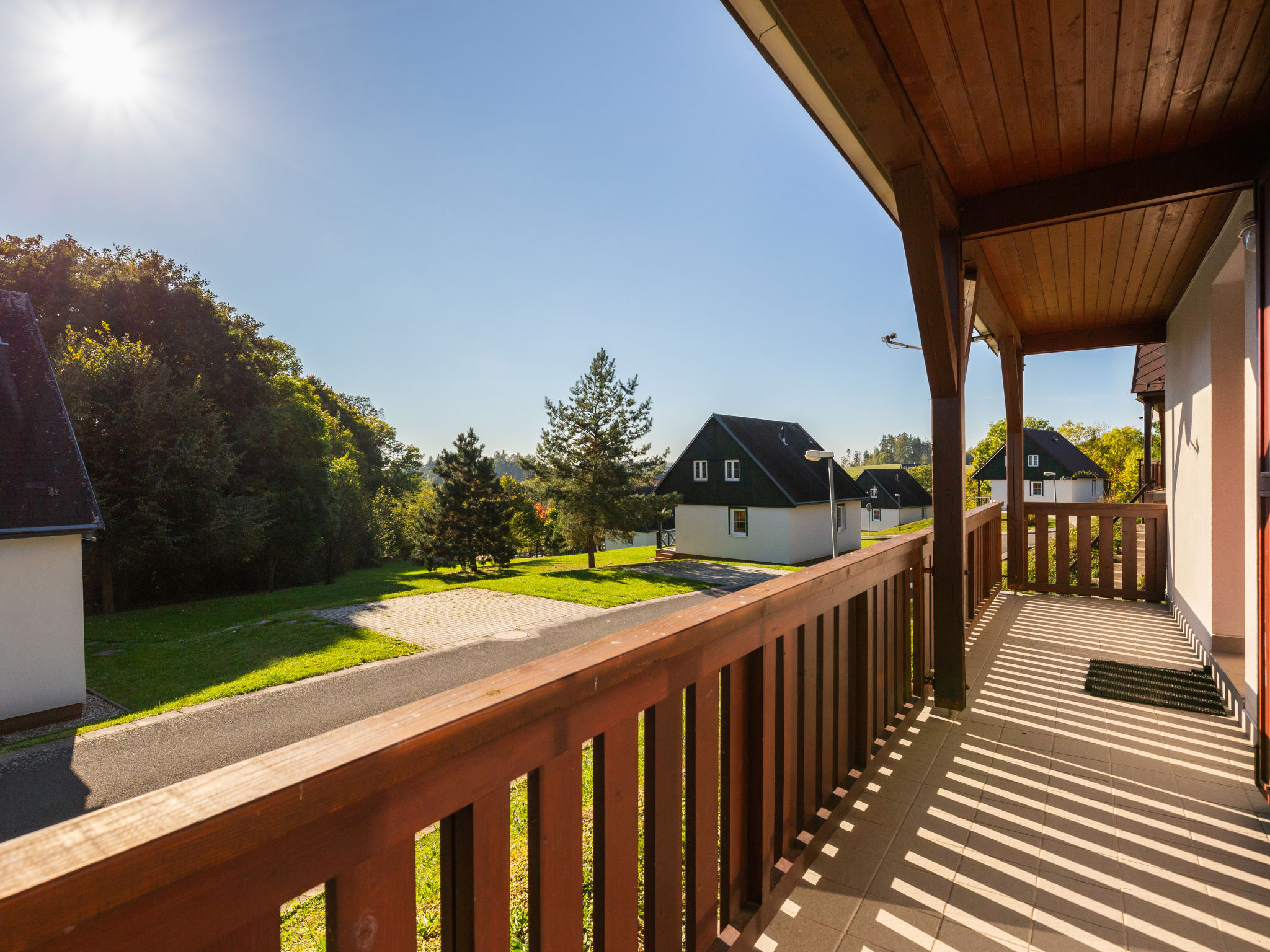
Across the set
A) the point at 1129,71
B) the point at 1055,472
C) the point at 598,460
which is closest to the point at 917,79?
the point at 1129,71

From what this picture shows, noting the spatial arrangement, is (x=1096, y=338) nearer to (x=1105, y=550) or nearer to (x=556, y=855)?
(x=1105, y=550)

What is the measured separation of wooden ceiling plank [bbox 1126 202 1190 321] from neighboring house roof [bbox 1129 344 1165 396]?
2011 millimetres

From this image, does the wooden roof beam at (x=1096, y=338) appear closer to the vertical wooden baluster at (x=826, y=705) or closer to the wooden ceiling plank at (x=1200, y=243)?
the wooden ceiling plank at (x=1200, y=243)

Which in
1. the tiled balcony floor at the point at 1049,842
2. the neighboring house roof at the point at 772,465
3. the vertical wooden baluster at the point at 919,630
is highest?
the neighboring house roof at the point at 772,465

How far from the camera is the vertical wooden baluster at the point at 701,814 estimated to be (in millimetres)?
1300

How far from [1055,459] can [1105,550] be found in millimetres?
30443

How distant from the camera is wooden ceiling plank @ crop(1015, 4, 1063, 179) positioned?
193cm

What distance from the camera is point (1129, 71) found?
216 cm

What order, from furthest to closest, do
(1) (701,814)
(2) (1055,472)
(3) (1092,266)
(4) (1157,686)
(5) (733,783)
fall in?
1. (2) (1055,472)
2. (3) (1092,266)
3. (4) (1157,686)
4. (5) (733,783)
5. (1) (701,814)

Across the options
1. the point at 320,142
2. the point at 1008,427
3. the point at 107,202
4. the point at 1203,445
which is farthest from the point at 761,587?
the point at 107,202

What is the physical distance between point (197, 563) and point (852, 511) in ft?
67.8

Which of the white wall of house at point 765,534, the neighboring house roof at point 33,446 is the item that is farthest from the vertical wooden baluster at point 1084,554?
the white wall of house at point 765,534

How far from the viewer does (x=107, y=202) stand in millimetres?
20578

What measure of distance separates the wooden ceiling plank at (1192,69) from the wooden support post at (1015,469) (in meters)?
3.35
